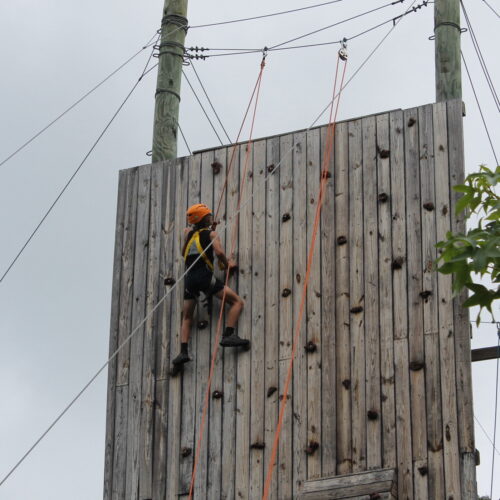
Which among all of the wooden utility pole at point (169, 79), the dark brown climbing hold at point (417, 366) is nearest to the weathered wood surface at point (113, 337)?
the wooden utility pole at point (169, 79)

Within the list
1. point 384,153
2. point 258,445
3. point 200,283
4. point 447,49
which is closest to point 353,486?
point 258,445

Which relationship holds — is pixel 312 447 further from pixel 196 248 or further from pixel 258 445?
pixel 196 248

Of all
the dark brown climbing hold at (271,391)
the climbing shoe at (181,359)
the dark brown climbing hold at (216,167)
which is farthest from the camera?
the dark brown climbing hold at (216,167)

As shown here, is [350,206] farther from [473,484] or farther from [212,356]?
[473,484]

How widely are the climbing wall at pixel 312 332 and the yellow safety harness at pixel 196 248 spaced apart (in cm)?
27

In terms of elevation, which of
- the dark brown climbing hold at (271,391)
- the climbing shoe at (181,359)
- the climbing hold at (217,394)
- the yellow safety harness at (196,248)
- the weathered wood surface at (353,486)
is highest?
the yellow safety harness at (196,248)

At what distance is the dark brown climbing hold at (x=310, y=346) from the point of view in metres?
12.3

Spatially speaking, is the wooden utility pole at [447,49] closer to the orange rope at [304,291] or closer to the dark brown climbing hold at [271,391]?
the orange rope at [304,291]

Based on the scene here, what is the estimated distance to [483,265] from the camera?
8.68 meters

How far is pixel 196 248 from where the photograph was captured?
43.0 feet

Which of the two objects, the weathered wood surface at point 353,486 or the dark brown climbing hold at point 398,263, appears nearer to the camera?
the weathered wood surface at point 353,486

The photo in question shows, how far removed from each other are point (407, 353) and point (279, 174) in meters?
2.35

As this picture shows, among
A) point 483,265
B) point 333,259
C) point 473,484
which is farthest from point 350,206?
point 483,265

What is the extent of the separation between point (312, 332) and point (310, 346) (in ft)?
0.44
